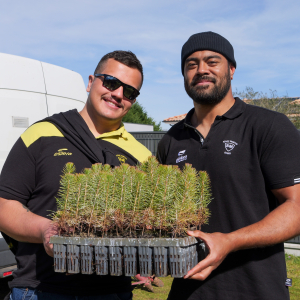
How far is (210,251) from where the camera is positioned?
1.58 meters

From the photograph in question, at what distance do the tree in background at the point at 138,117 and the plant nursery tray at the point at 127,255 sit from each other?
31459 millimetres

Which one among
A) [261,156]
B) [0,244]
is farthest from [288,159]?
[0,244]

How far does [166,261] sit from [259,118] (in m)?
A: 1.11

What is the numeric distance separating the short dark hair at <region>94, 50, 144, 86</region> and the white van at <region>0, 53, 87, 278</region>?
222 centimetres

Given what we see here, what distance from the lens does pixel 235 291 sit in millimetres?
1883

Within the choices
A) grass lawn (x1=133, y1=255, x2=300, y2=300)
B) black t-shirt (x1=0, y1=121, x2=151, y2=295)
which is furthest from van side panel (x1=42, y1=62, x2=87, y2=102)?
grass lawn (x1=133, y1=255, x2=300, y2=300)

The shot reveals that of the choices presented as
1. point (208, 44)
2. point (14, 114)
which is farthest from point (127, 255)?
point (14, 114)

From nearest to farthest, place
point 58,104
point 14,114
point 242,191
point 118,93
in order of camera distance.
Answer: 1. point 242,191
2. point 118,93
3. point 14,114
4. point 58,104

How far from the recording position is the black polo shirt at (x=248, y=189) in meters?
1.87

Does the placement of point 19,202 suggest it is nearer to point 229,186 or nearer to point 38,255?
point 38,255

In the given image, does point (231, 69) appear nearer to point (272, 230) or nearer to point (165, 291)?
point (272, 230)

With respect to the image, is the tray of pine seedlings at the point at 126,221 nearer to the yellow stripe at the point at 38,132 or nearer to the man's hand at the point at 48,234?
the man's hand at the point at 48,234

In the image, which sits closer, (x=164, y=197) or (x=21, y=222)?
(x=164, y=197)

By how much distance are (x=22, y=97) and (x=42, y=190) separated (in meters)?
2.71
